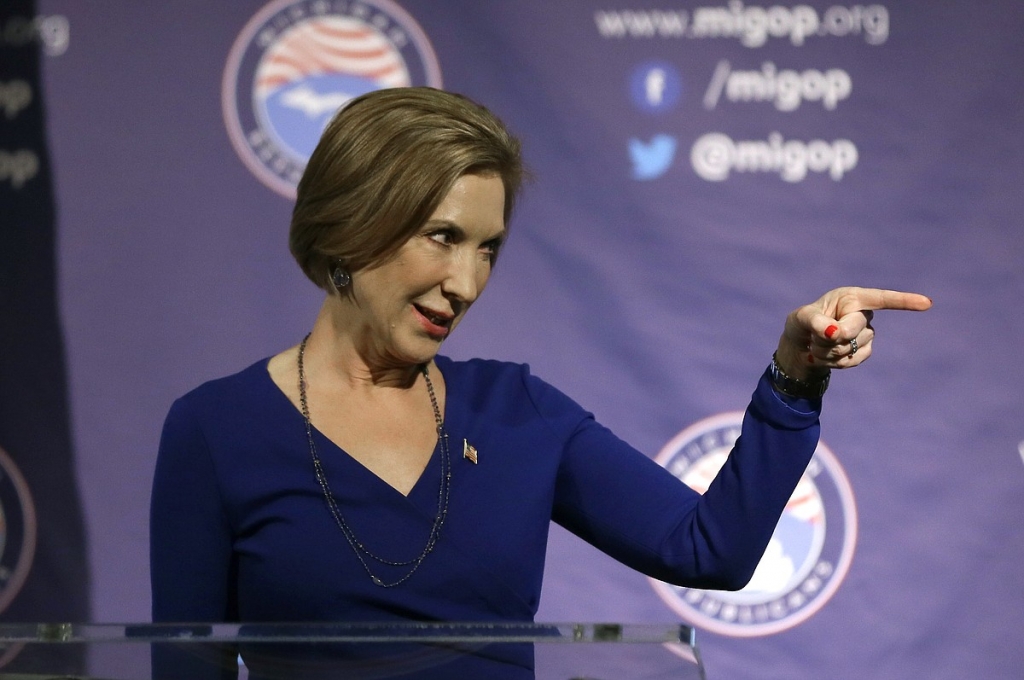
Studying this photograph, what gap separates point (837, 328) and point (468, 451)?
16.0 inches

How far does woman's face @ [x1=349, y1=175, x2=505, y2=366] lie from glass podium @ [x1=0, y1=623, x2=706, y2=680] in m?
0.42

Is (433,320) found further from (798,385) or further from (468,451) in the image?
(798,385)

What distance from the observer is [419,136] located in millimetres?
1109

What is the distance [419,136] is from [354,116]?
0.08 m

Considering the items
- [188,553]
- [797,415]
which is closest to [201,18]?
[188,553]

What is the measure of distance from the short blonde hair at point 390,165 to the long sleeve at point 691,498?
0.82 ft

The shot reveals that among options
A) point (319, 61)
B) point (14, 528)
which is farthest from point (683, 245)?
point (14, 528)

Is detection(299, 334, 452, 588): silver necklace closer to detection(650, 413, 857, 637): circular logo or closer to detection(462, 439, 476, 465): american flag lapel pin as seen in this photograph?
detection(462, 439, 476, 465): american flag lapel pin

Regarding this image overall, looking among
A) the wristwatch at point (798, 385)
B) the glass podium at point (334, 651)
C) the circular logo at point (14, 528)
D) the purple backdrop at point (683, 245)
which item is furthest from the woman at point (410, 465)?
the circular logo at point (14, 528)

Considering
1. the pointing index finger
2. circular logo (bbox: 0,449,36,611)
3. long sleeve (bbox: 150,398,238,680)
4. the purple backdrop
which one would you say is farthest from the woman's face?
circular logo (bbox: 0,449,36,611)

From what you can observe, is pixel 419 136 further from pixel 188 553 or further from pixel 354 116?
pixel 188 553

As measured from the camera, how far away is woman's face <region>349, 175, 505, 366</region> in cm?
111

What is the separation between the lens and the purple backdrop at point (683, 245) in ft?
6.42

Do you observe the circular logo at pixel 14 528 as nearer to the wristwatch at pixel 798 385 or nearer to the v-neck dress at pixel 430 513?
the v-neck dress at pixel 430 513
